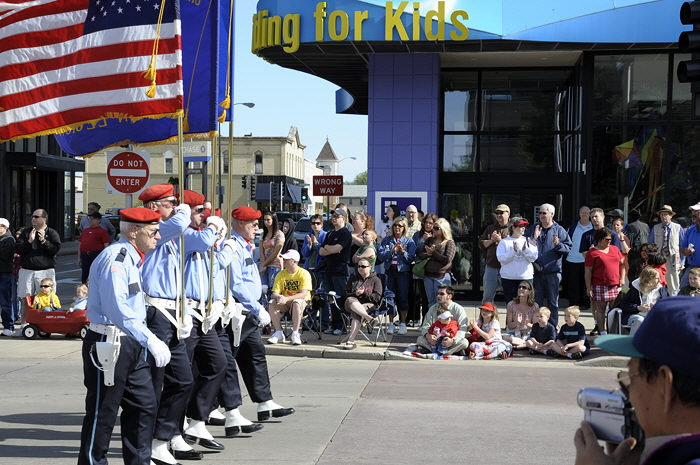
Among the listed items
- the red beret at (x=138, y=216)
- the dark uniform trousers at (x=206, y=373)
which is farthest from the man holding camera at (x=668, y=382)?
the dark uniform trousers at (x=206, y=373)

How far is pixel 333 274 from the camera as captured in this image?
49.1 feet

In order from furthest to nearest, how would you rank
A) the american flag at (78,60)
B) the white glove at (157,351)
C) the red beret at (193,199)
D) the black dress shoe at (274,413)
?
the black dress shoe at (274,413) → the american flag at (78,60) → the red beret at (193,199) → the white glove at (157,351)

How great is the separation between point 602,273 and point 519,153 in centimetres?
615

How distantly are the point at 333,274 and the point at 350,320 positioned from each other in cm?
78

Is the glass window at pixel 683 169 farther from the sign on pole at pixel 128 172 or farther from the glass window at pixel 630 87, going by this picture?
the sign on pole at pixel 128 172

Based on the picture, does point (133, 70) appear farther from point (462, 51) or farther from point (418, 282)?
point (462, 51)

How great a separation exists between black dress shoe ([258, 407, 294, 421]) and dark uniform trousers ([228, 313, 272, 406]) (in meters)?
0.12

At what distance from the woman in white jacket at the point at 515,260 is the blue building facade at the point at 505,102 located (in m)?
4.65

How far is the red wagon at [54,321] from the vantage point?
47.3ft

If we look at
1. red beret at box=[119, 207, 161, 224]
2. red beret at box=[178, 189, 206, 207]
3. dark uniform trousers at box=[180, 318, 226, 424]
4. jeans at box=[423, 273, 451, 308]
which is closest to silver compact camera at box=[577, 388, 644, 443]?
red beret at box=[119, 207, 161, 224]

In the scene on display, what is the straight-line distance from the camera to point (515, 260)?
14.0m

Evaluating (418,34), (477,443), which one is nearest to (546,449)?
(477,443)

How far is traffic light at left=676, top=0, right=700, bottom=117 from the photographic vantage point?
7.47 m

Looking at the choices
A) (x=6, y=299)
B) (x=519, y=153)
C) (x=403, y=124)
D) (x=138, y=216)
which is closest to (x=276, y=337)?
(x=6, y=299)
